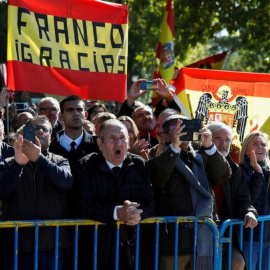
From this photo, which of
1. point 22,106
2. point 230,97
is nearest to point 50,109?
point 230,97

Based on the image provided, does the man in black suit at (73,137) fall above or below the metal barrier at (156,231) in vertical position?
above

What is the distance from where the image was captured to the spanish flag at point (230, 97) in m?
7.75

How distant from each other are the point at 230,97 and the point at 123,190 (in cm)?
259

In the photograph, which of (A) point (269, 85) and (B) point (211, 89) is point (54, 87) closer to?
(B) point (211, 89)

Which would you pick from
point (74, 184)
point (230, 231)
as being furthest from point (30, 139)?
point (230, 231)

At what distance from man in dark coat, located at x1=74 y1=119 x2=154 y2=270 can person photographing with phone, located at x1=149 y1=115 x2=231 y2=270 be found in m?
0.22

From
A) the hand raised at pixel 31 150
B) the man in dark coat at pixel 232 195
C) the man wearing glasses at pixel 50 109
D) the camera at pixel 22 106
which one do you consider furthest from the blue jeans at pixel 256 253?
the camera at pixel 22 106

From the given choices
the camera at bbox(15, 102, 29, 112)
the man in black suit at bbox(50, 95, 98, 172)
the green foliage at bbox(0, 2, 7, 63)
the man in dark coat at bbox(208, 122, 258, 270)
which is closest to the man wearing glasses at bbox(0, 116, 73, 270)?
the man in black suit at bbox(50, 95, 98, 172)

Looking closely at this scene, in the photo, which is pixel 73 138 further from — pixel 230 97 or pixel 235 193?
pixel 230 97

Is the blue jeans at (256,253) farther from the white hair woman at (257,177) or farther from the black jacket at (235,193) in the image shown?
the black jacket at (235,193)

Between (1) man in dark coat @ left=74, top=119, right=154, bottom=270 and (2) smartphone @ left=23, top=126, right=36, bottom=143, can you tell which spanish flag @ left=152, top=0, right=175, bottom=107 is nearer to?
(1) man in dark coat @ left=74, top=119, right=154, bottom=270

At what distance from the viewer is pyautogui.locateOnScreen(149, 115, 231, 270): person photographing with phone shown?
5.91 metres

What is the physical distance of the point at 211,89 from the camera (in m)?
7.84

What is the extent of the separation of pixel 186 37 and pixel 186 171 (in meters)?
11.6
